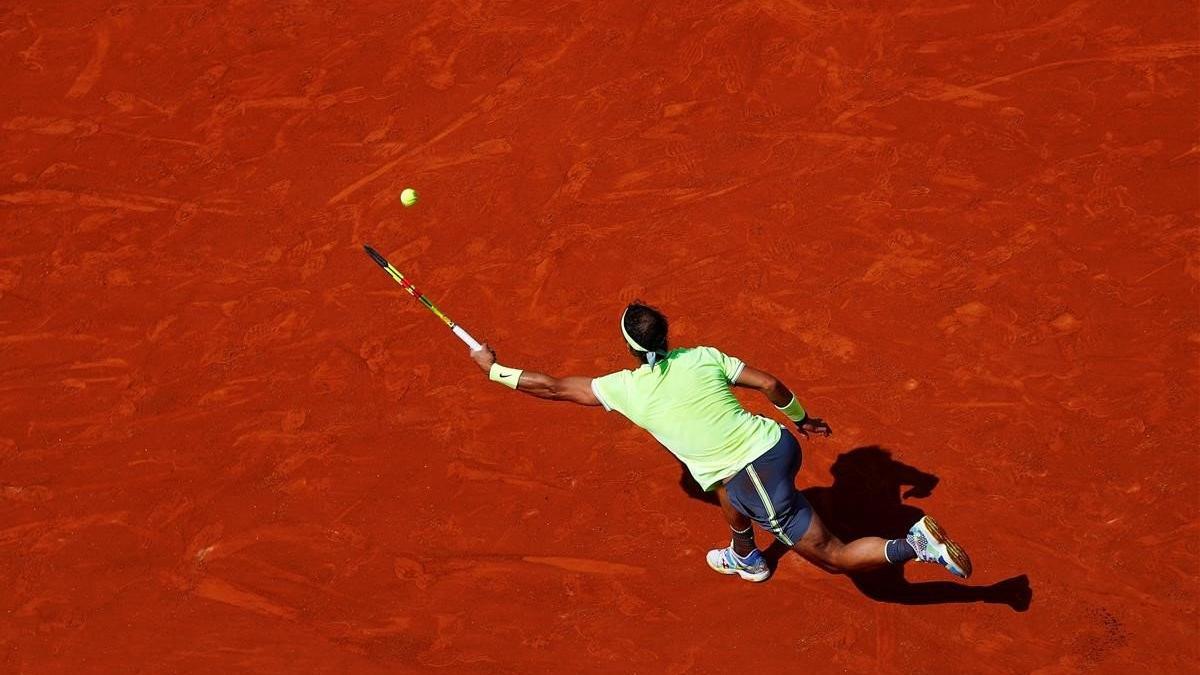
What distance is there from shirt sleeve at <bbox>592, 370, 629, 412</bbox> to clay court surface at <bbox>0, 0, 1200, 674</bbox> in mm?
1448

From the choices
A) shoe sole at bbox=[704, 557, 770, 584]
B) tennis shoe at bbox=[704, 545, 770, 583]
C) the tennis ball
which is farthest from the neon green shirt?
→ the tennis ball

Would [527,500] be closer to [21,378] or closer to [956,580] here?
[956,580]

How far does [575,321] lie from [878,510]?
2763 millimetres

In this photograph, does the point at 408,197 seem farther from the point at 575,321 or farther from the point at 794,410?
the point at 794,410

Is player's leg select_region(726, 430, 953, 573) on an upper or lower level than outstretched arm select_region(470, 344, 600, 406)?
lower

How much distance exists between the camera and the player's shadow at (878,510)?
7.19 metres

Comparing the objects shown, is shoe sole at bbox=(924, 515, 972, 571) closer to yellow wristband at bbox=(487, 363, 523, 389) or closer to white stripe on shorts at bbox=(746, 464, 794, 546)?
white stripe on shorts at bbox=(746, 464, 794, 546)

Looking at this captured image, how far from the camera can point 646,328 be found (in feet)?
20.2

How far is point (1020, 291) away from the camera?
329 inches

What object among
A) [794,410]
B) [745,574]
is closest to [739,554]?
[745,574]

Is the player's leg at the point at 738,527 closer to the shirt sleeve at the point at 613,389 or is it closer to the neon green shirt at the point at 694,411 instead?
the neon green shirt at the point at 694,411

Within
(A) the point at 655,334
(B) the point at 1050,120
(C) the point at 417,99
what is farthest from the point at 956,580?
(C) the point at 417,99

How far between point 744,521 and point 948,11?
5975mm

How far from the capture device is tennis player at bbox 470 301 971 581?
6.34m
